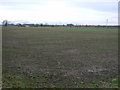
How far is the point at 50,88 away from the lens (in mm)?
8898

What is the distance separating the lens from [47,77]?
428 inches

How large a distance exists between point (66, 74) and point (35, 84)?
2661 millimetres

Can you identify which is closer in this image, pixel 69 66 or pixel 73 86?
pixel 73 86

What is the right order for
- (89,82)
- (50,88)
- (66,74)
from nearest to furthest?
(50,88), (89,82), (66,74)

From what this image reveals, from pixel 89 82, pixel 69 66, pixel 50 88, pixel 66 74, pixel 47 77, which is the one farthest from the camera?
pixel 69 66

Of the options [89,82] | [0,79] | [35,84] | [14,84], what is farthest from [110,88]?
[0,79]

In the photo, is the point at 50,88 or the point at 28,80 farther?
the point at 28,80

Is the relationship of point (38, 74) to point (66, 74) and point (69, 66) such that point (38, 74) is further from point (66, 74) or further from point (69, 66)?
point (69, 66)

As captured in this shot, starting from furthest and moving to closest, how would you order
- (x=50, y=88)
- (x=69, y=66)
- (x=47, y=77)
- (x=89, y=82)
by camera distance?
(x=69, y=66) < (x=47, y=77) < (x=89, y=82) < (x=50, y=88)

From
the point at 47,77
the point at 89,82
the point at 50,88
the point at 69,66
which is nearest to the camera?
the point at 50,88

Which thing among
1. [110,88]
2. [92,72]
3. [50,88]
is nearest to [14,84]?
[50,88]

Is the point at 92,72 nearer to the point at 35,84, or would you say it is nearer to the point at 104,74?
the point at 104,74

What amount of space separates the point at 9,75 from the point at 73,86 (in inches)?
134

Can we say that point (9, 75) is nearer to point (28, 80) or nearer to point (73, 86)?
point (28, 80)
